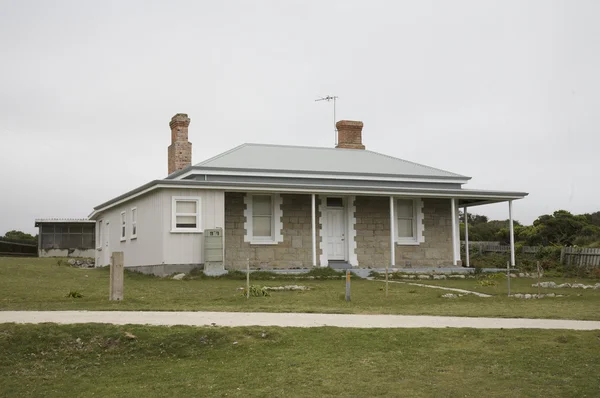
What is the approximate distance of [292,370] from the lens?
9.66 meters

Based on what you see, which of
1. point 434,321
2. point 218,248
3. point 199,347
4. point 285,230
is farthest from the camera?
point 285,230

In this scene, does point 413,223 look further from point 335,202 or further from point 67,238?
point 67,238

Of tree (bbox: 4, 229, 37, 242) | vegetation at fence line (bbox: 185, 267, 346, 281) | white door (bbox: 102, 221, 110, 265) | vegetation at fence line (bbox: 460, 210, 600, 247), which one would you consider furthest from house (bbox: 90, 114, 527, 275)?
tree (bbox: 4, 229, 37, 242)

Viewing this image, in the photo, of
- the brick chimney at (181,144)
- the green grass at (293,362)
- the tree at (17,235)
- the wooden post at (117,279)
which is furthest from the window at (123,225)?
the tree at (17,235)

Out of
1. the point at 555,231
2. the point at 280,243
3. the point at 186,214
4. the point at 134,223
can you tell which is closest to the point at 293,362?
the point at 186,214

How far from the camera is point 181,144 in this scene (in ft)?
99.9

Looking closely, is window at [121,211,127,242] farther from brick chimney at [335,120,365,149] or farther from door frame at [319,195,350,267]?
brick chimney at [335,120,365,149]

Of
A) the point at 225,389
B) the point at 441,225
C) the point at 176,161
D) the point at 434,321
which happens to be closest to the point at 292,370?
the point at 225,389

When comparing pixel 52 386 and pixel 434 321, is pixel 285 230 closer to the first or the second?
pixel 434 321

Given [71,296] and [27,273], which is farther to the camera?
[27,273]

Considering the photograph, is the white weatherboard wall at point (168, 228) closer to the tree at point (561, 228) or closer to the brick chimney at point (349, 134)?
the brick chimney at point (349, 134)

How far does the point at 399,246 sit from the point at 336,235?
242 cm

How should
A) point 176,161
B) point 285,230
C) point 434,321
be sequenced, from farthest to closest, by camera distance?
1. point 176,161
2. point 285,230
3. point 434,321

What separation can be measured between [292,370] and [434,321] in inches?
155
